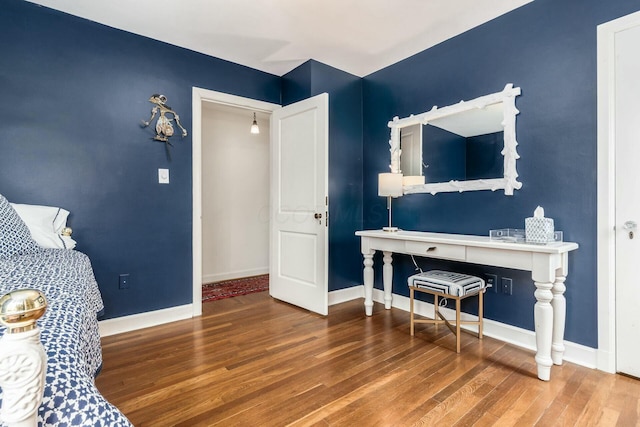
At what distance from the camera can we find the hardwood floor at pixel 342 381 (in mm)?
1567

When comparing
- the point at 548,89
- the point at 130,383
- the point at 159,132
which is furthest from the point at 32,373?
the point at 548,89

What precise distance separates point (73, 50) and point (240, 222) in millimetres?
2713

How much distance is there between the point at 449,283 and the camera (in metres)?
2.27

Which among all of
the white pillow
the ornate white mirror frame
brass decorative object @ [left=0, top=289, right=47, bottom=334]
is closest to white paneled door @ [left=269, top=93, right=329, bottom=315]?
the ornate white mirror frame

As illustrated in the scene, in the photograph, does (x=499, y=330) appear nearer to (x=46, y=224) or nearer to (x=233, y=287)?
(x=233, y=287)

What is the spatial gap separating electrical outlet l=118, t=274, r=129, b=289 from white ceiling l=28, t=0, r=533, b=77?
2.03 m

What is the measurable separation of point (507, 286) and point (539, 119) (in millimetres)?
1230

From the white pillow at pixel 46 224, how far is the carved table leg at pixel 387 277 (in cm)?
255

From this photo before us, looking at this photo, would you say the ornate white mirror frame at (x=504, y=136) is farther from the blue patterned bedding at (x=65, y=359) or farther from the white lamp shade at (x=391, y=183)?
the blue patterned bedding at (x=65, y=359)

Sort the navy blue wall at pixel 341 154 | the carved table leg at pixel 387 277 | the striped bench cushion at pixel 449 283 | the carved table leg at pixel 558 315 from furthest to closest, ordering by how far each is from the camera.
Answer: the navy blue wall at pixel 341 154 → the carved table leg at pixel 387 277 → the striped bench cushion at pixel 449 283 → the carved table leg at pixel 558 315

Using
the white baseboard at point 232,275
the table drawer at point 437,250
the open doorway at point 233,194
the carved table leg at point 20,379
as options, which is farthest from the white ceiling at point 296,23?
the white baseboard at point 232,275

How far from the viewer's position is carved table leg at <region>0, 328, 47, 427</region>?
458 mm

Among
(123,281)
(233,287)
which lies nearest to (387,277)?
(233,287)

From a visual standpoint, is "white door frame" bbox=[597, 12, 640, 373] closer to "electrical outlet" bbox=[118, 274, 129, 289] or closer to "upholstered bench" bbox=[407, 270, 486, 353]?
"upholstered bench" bbox=[407, 270, 486, 353]
